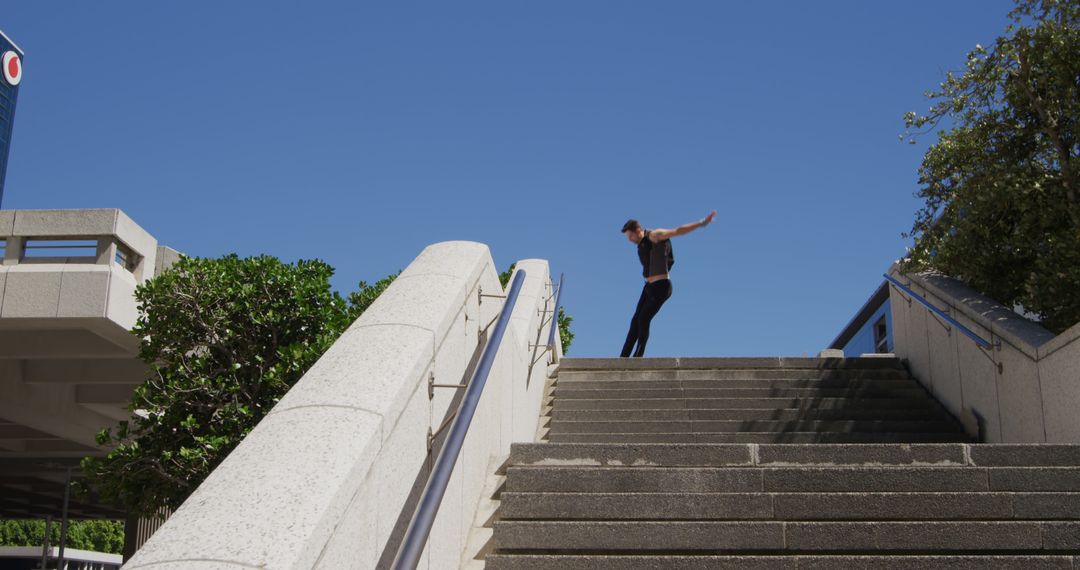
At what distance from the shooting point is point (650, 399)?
8.41 m

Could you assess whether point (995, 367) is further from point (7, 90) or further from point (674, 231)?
point (7, 90)

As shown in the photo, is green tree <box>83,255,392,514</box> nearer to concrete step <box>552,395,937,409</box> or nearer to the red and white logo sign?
concrete step <box>552,395,937,409</box>

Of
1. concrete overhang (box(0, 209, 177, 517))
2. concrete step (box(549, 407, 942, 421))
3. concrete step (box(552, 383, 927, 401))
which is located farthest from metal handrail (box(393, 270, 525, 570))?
concrete overhang (box(0, 209, 177, 517))

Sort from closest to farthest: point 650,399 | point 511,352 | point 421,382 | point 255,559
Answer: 1. point 255,559
2. point 421,382
3. point 511,352
4. point 650,399

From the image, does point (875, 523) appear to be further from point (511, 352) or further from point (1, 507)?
point (1, 507)

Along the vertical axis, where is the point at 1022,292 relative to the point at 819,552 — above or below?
above

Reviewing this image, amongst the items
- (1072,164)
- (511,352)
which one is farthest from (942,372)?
(511,352)

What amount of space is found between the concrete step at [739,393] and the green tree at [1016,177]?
123 cm

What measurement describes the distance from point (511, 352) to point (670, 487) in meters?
1.93

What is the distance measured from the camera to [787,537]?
4.34 meters

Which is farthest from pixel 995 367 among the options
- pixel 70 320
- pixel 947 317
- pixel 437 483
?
pixel 70 320

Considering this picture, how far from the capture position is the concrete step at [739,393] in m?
8.46

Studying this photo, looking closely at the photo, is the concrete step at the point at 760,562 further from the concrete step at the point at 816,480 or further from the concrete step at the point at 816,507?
the concrete step at the point at 816,480

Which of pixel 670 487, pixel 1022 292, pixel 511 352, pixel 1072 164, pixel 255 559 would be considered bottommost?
pixel 255 559
